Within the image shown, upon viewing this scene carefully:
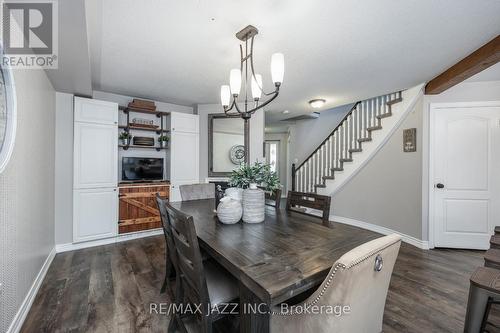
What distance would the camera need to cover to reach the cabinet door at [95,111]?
305 centimetres

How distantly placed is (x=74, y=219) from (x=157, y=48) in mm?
2579

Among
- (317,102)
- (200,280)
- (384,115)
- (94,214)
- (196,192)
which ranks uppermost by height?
(317,102)

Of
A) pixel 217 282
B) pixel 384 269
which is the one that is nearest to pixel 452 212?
pixel 384 269

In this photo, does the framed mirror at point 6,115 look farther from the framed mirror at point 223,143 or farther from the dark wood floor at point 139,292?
the framed mirror at point 223,143

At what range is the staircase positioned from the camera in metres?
3.81

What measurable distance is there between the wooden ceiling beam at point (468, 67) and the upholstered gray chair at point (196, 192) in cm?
317

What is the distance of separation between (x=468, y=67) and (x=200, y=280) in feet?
10.8

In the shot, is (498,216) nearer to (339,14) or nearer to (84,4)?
(339,14)

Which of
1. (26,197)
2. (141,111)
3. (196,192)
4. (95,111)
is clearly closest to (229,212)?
(196,192)

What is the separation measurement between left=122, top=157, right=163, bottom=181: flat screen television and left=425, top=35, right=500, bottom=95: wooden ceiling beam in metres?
4.25

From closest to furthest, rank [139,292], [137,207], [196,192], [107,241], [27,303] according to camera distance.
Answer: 1. [27,303]
2. [139,292]
3. [196,192]
4. [107,241]
5. [137,207]

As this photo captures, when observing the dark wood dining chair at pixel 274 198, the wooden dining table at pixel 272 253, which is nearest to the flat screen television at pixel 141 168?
the dark wood dining chair at pixel 274 198

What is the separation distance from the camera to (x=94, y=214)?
124 inches

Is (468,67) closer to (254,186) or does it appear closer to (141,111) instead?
(254,186)
